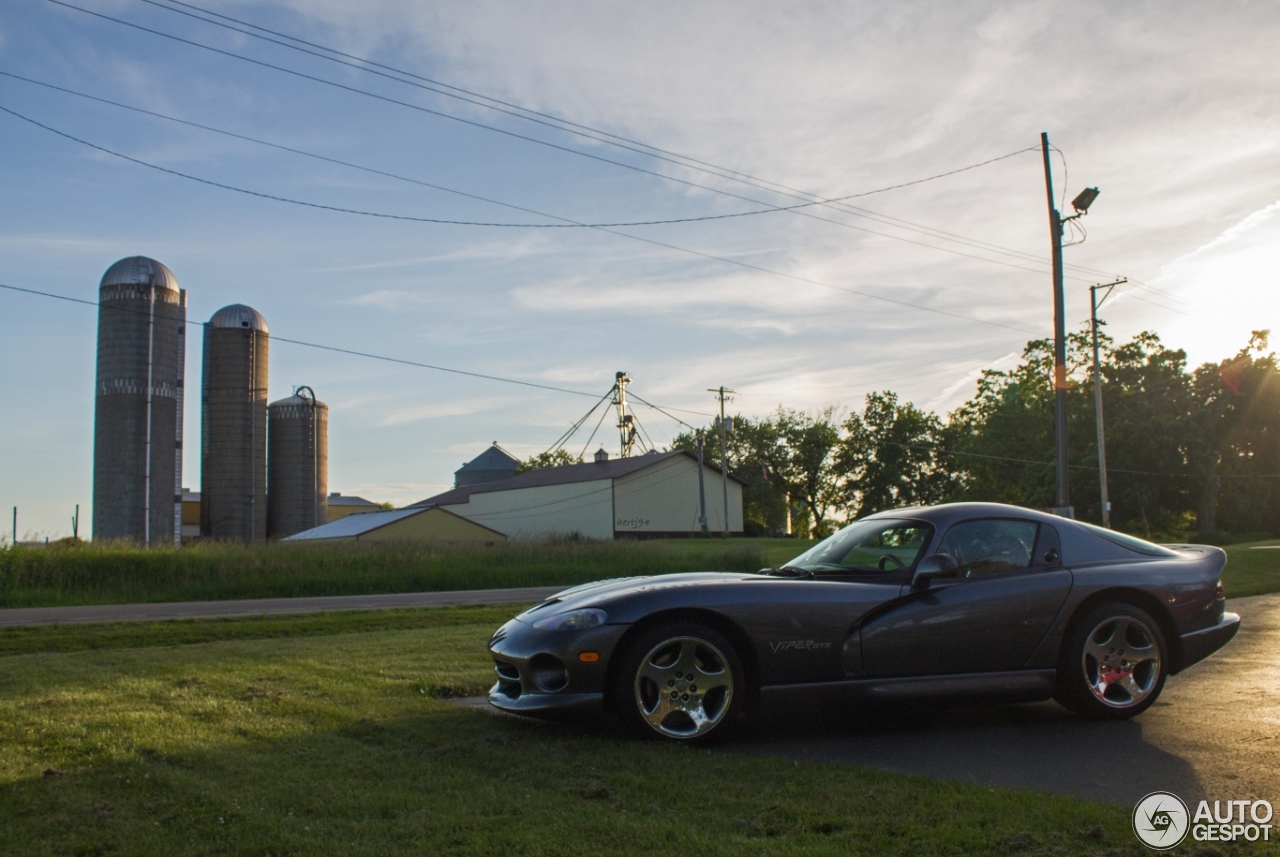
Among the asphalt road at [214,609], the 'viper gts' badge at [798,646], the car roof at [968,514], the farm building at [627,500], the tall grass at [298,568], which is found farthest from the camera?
the farm building at [627,500]

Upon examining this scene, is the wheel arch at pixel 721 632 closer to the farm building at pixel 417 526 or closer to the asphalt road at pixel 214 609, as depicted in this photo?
the asphalt road at pixel 214 609

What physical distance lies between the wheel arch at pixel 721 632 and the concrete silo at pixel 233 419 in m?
47.4

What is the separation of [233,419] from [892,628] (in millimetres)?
48400

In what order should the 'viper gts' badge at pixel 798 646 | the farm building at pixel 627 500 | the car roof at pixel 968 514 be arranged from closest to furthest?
the 'viper gts' badge at pixel 798 646
the car roof at pixel 968 514
the farm building at pixel 627 500

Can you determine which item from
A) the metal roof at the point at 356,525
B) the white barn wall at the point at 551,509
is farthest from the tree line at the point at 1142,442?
the metal roof at the point at 356,525

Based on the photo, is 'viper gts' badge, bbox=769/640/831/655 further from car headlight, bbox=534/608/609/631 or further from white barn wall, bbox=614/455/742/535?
white barn wall, bbox=614/455/742/535

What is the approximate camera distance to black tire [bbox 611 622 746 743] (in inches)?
210

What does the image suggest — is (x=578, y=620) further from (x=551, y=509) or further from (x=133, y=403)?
(x=551, y=509)

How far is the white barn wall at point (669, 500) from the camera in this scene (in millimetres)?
63469

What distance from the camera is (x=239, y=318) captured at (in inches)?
1940

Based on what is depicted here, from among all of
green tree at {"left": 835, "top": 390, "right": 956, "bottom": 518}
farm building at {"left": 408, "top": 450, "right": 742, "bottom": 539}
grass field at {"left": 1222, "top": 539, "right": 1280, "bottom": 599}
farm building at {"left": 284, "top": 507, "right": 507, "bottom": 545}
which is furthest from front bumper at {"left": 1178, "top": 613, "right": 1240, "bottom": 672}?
green tree at {"left": 835, "top": 390, "right": 956, "bottom": 518}

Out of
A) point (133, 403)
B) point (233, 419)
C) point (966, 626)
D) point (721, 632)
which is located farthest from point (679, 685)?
point (233, 419)

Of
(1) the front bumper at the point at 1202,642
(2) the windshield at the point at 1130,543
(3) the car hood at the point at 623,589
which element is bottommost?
(1) the front bumper at the point at 1202,642

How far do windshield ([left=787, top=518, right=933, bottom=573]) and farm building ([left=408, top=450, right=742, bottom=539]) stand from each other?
55958 mm
